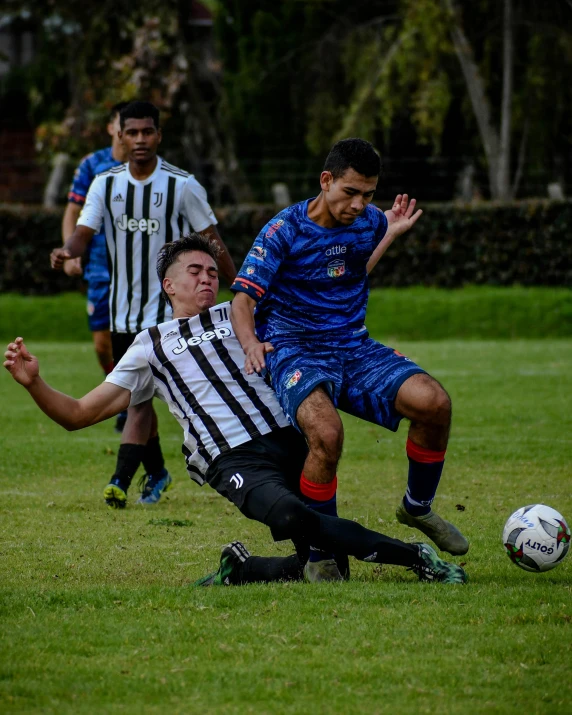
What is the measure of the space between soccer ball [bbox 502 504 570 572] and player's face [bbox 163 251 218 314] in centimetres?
178

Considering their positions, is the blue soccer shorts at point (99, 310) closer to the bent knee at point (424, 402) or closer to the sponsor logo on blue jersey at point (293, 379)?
the sponsor logo on blue jersey at point (293, 379)

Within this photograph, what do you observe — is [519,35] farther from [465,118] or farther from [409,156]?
[409,156]

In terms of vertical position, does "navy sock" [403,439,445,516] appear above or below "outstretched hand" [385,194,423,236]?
below

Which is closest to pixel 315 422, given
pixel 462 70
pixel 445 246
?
pixel 445 246

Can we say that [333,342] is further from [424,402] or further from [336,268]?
[424,402]

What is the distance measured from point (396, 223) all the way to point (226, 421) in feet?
5.16

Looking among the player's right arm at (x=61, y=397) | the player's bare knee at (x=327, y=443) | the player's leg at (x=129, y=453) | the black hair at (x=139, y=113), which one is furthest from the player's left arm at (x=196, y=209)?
the player's bare knee at (x=327, y=443)

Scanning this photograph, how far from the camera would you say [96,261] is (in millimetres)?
10695

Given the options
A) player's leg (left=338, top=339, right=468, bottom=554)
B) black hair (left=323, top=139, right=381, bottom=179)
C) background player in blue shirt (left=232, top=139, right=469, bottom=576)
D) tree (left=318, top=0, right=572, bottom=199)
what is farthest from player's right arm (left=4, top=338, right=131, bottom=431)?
tree (left=318, top=0, right=572, bottom=199)

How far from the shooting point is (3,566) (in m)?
5.40

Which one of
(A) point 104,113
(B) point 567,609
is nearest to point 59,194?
(A) point 104,113

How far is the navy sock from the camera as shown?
17.5ft

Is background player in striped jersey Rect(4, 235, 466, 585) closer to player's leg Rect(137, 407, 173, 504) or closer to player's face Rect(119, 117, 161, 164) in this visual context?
player's leg Rect(137, 407, 173, 504)

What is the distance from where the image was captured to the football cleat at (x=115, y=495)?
6.96 meters
